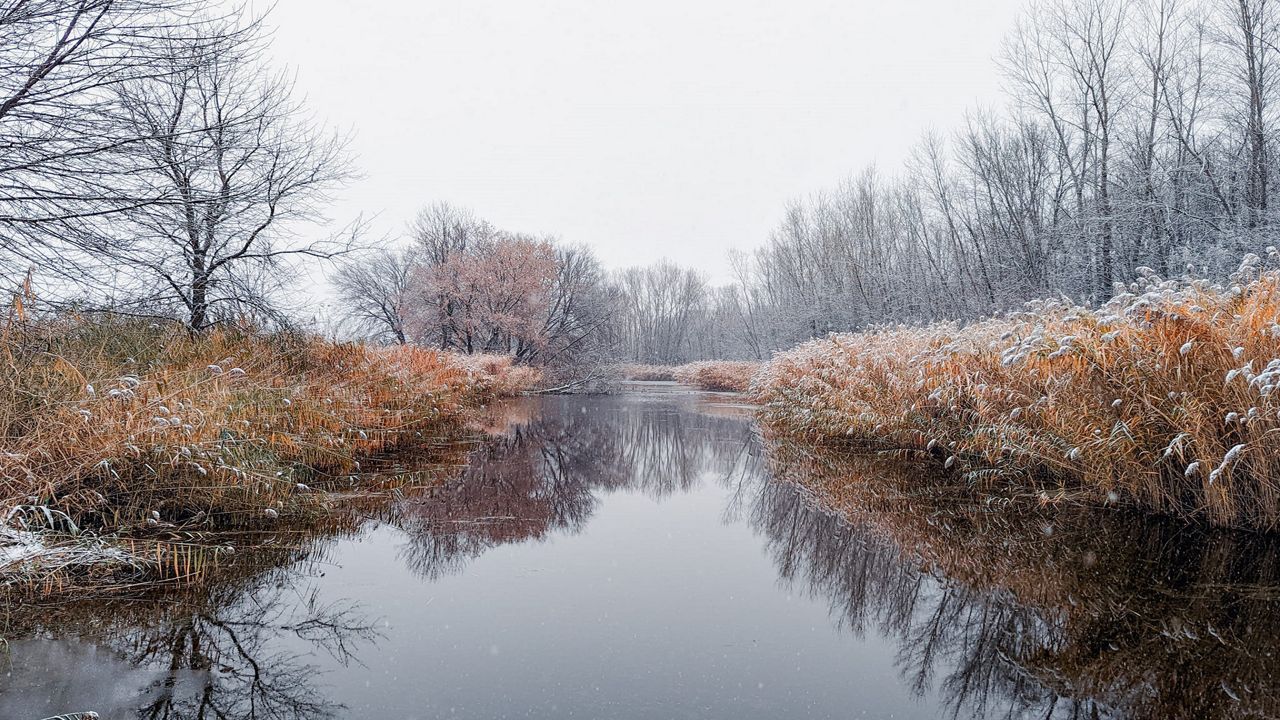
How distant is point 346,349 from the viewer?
944cm

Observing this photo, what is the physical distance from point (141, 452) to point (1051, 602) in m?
5.67

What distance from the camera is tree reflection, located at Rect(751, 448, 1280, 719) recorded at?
241 centimetres

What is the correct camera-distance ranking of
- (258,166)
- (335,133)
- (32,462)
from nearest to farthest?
(32,462) → (258,166) → (335,133)

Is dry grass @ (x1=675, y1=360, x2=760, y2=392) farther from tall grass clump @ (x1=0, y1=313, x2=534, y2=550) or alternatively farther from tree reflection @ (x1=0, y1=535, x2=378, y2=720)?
tree reflection @ (x1=0, y1=535, x2=378, y2=720)

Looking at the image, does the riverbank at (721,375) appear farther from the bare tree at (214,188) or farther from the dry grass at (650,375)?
the bare tree at (214,188)

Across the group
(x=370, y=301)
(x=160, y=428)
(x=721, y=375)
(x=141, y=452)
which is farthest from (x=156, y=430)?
(x=370, y=301)

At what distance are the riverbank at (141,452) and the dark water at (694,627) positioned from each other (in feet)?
1.57

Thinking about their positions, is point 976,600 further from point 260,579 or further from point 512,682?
point 260,579

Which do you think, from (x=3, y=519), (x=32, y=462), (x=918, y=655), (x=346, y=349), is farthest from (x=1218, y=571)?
(x=346, y=349)

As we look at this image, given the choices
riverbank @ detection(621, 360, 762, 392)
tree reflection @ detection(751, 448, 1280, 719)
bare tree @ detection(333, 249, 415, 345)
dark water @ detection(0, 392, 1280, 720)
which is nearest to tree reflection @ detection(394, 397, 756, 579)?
dark water @ detection(0, 392, 1280, 720)

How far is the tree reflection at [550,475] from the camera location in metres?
4.75

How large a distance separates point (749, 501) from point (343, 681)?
436 centimetres

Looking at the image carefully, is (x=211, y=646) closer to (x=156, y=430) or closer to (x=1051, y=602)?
(x=156, y=430)

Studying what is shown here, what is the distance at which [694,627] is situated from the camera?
10.2ft
